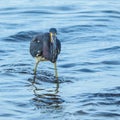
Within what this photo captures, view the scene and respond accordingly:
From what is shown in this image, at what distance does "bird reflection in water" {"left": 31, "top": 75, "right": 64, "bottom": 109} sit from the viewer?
11.2 m

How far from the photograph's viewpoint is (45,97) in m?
11.7

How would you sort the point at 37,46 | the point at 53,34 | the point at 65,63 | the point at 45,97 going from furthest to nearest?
1. the point at 65,63
2. the point at 37,46
3. the point at 53,34
4. the point at 45,97

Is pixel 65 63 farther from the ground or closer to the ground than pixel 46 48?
closer to the ground

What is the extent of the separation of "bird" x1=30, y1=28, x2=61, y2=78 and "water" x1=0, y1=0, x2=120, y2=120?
0.36 metres

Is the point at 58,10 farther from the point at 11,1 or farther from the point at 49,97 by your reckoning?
the point at 49,97

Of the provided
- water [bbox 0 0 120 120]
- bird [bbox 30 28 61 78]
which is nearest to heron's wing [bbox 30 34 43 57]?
bird [bbox 30 28 61 78]

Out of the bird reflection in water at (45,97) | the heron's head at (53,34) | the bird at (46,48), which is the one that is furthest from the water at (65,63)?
the heron's head at (53,34)

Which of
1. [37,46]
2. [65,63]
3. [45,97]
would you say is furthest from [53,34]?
[65,63]

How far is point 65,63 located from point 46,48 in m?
1.54

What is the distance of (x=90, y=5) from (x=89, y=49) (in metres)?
6.93

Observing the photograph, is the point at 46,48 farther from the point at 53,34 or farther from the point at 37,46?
the point at 53,34

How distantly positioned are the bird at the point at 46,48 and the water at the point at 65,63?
358mm

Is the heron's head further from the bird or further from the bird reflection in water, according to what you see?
the bird reflection in water

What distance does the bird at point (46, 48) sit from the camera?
12.9 meters
